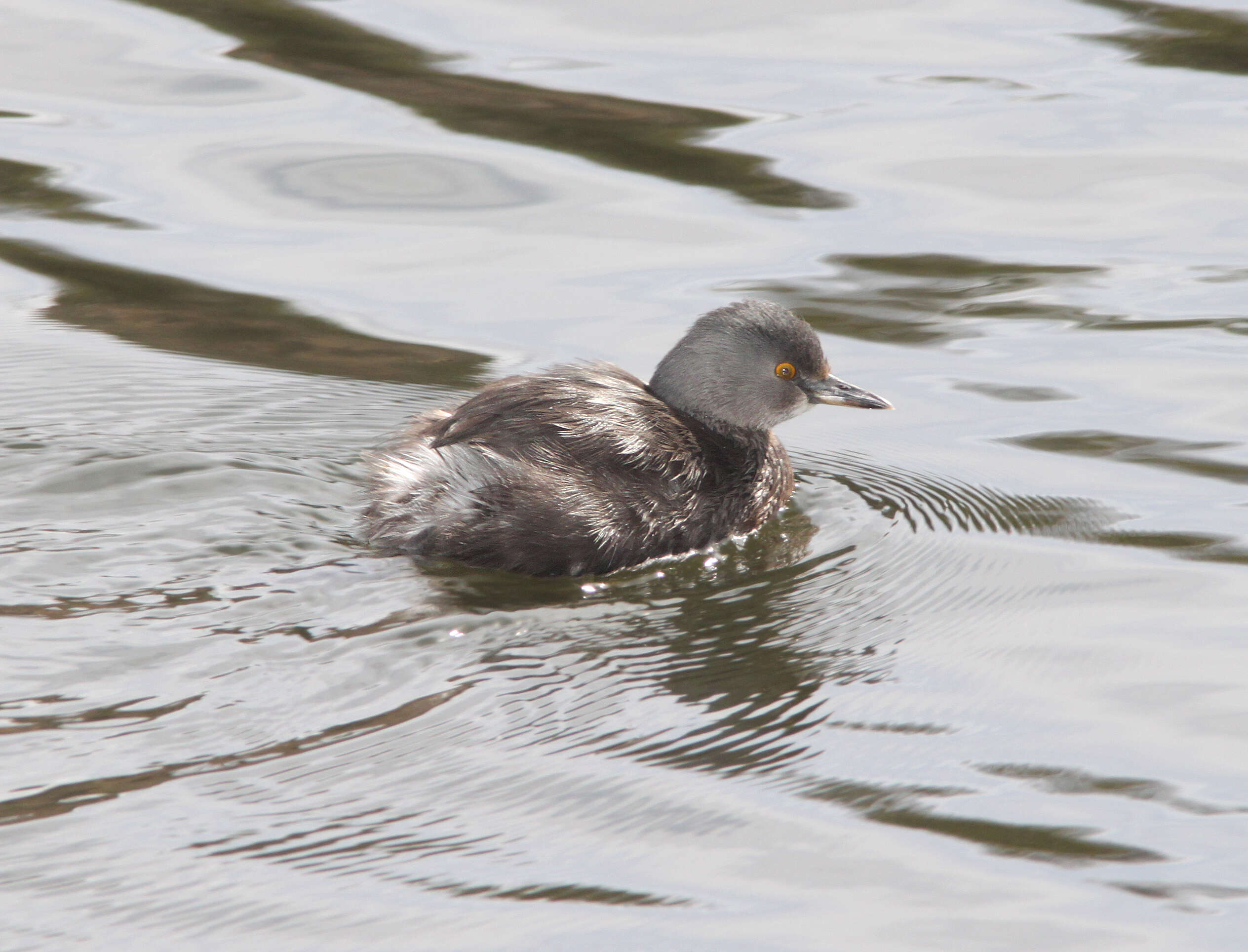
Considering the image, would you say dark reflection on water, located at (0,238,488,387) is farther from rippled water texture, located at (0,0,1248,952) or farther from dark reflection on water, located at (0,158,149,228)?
dark reflection on water, located at (0,158,149,228)

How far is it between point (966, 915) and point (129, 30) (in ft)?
28.7

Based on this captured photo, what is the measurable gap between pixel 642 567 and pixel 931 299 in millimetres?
3141

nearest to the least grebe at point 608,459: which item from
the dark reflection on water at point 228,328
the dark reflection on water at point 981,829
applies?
the dark reflection on water at point 228,328

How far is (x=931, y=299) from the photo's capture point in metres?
8.30

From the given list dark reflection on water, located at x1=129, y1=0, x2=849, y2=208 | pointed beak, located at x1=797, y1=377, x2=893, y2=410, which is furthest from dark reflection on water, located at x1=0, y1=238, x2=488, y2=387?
dark reflection on water, located at x1=129, y1=0, x2=849, y2=208

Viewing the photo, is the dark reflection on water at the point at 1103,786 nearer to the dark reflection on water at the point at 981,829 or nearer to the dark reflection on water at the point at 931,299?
the dark reflection on water at the point at 981,829

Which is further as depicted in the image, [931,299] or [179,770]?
[931,299]

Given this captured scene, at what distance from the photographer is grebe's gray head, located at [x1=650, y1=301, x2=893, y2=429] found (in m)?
6.32

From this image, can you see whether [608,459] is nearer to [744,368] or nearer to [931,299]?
[744,368]

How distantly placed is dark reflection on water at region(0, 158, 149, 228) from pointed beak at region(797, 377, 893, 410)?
4027 mm

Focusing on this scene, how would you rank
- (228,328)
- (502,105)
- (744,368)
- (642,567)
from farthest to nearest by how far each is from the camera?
(502,105), (228,328), (744,368), (642,567)

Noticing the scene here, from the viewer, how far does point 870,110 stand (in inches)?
400

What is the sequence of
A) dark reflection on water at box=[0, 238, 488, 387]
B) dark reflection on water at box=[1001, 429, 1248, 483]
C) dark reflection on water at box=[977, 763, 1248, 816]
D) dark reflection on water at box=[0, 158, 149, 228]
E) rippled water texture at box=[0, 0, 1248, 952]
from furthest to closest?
1. dark reflection on water at box=[0, 158, 149, 228]
2. dark reflection on water at box=[0, 238, 488, 387]
3. dark reflection on water at box=[1001, 429, 1248, 483]
4. dark reflection on water at box=[977, 763, 1248, 816]
5. rippled water texture at box=[0, 0, 1248, 952]

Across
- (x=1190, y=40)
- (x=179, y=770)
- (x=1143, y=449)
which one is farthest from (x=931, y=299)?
(x=179, y=770)
